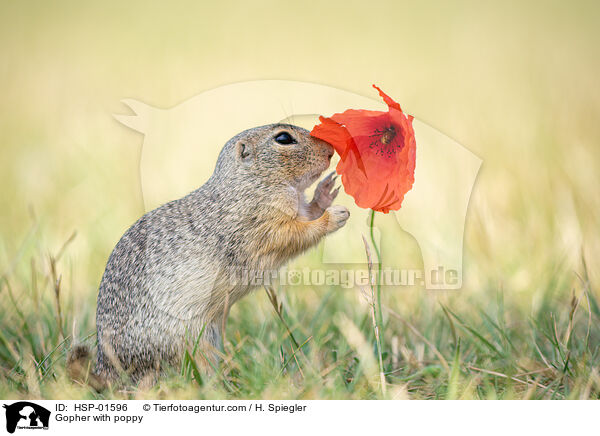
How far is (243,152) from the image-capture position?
1988 millimetres

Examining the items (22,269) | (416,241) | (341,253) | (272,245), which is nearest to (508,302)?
(416,241)

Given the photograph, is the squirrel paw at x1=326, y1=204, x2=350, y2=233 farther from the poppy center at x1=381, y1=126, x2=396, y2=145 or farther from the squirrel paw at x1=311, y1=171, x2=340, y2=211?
the poppy center at x1=381, y1=126, x2=396, y2=145

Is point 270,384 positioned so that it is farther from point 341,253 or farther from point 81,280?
point 81,280

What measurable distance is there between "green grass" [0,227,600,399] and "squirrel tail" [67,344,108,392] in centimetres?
3

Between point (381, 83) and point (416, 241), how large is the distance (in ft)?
2.34

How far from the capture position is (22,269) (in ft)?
7.97

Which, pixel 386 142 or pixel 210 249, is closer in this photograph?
pixel 386 142

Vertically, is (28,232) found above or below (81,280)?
above

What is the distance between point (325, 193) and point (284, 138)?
21 centimetres

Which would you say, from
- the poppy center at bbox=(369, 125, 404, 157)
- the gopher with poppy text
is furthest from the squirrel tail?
the poppy center at bbox=(369, 125, 404, 157)

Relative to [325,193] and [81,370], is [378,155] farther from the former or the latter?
[81,370]
